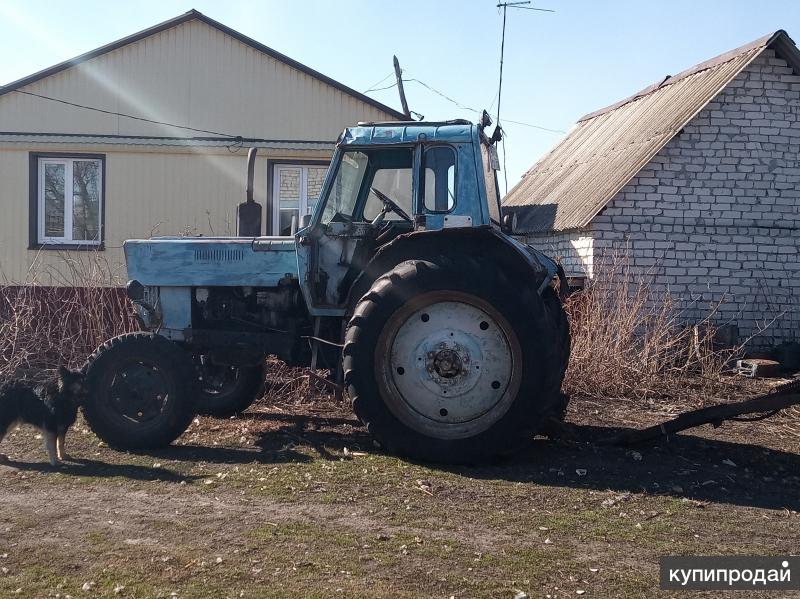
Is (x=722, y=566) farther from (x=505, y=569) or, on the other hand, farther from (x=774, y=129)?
(x=774, y=129)

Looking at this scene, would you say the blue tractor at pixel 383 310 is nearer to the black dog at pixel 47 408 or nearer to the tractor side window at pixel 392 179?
the tractor side window at pixel 392 179

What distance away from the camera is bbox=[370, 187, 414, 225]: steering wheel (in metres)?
6.49

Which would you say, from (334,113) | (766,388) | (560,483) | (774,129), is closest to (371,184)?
(560,483)

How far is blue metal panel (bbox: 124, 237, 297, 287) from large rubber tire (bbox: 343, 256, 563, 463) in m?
1.22

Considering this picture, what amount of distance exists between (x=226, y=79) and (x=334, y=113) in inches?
77.8

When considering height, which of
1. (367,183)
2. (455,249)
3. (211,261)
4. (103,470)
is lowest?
(103,470)

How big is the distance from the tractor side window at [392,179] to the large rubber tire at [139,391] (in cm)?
199

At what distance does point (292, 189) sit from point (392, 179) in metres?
8.00

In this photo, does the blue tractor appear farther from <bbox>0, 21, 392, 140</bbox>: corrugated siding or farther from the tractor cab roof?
<bbox>0, 21, 392, 140</bbox>: corrugated siding

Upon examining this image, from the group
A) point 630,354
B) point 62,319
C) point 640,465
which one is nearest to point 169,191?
point 62,319

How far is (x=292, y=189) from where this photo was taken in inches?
565

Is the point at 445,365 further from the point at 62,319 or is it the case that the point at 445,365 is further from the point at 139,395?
the point at 62,319

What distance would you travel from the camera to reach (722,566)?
415 centimetres

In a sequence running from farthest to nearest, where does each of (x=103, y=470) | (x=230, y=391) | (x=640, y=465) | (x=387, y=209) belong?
(x=230, y=391)
(x=387, y=209)
(x=640, y=465)
(x=103, y=470)
